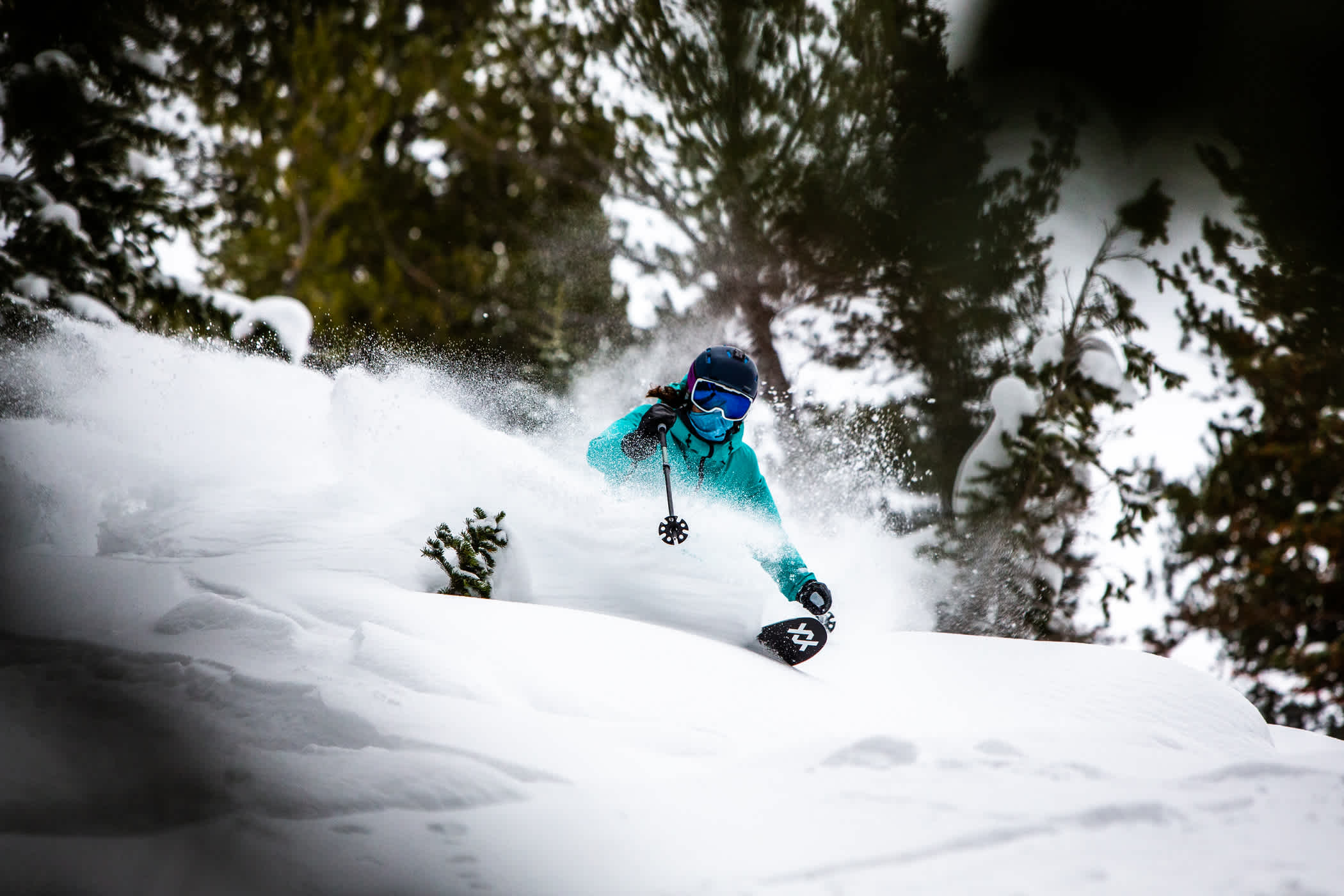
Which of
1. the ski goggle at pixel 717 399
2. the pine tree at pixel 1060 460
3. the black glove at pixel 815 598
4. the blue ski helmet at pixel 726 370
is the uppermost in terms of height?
the pine tree at pixel 1060 460

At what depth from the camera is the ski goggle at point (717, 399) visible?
358cm

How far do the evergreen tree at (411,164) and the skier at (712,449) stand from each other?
21.5 feet

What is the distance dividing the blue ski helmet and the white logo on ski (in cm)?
92

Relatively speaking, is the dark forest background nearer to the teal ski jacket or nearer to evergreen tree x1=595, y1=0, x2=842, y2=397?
evergreen tree x1=595, y1=0, x2=842, y2=397

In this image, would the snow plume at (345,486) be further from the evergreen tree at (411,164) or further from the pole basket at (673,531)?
the evergreen tree at (411,164)

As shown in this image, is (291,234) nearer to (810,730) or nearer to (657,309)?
(657,309)

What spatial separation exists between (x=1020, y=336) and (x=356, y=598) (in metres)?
6.88

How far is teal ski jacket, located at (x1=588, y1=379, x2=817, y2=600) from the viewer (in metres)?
3.62

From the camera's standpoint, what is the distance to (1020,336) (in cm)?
800

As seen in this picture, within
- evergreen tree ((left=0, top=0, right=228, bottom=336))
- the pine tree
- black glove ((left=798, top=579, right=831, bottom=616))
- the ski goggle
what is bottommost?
black glove ((left=798, top=579, right=831, bottom=616))

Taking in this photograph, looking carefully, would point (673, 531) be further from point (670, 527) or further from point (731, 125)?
point (731, 125)

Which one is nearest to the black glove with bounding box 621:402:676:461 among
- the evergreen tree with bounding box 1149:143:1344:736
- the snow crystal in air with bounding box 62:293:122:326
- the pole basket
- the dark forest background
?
the pole basket

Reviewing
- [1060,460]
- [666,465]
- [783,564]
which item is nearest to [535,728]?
[666,465]

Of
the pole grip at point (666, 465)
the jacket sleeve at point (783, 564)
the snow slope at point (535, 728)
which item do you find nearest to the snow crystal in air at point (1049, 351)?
the snow slope at point (535, 728)
